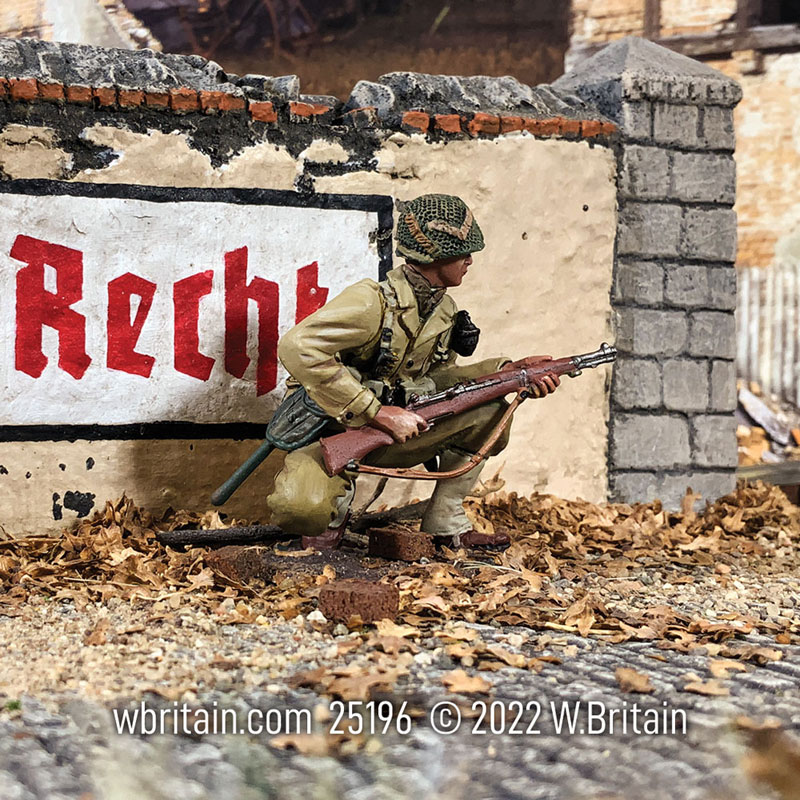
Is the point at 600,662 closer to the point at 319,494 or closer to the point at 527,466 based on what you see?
the point at 319,494

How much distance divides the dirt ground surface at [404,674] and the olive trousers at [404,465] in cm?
17

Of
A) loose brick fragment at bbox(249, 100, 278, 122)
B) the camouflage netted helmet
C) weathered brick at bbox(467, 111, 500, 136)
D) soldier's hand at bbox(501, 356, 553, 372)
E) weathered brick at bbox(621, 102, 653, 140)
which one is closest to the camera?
the camouflage netted helmet

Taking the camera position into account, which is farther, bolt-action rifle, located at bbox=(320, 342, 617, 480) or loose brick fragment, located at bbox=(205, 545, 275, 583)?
bolt-action rifle, located at bbox=(320, 342, 617, 480)

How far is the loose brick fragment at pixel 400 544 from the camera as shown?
13.6 ft

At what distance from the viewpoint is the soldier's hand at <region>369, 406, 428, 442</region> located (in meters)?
4.00

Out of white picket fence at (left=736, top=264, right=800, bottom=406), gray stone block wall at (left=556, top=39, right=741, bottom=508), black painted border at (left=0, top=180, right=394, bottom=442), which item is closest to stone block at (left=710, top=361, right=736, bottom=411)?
gray stone block wall at (left=556, top=39, right=741, bottom=508)

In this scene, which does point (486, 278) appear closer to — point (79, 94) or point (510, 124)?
point (510, 124)

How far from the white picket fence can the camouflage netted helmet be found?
730cm

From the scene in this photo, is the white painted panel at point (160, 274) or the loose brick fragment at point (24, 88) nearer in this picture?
the loose brick fragment at point (24, 88)

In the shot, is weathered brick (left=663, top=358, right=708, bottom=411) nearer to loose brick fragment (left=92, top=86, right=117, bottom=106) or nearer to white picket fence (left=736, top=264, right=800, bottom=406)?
loose brick fragment (left=92, top=86, right=117, bottom=106)

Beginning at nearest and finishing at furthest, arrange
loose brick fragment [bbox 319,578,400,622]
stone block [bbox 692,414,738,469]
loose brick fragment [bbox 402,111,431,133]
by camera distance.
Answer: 1. loose brick fragment [bbox 319,578,400,622]
2. loose brick fragment [bbox 402,111,431,133]
3. stone block [bbox 692,414,738,469]

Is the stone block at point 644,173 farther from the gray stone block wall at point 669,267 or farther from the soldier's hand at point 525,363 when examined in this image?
the soldier's hand at point 525,363

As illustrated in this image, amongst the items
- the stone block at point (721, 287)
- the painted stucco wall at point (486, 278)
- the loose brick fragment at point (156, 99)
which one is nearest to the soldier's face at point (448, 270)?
the painted stucco wall at point (486, 278)

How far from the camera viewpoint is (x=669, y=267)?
17.8 feet
